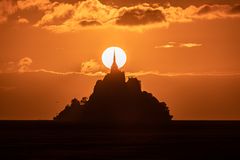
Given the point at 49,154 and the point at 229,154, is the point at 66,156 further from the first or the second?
the point at 229,154

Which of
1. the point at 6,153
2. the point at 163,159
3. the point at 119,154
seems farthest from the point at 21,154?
the point at 163,159

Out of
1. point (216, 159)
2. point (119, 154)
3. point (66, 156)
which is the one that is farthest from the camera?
point (119, 154)

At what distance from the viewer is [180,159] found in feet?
276

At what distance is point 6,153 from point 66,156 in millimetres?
10015

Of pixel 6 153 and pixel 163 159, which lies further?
pixel 6 153

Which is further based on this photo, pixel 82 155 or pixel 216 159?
pixel 82 155

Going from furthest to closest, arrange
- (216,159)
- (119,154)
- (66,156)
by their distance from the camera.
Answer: (119,154) → (66,156) → (216,159)

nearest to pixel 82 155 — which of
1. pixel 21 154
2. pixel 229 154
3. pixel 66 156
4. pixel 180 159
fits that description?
pixel 66 156

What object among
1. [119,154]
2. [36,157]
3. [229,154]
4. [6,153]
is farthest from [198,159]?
[6,153]

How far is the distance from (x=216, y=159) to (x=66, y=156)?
2222 centimetres

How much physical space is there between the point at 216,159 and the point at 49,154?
2590cm

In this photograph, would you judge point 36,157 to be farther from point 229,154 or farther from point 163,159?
point 229,154

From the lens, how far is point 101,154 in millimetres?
94812

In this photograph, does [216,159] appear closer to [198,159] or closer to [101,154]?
[198,159]
